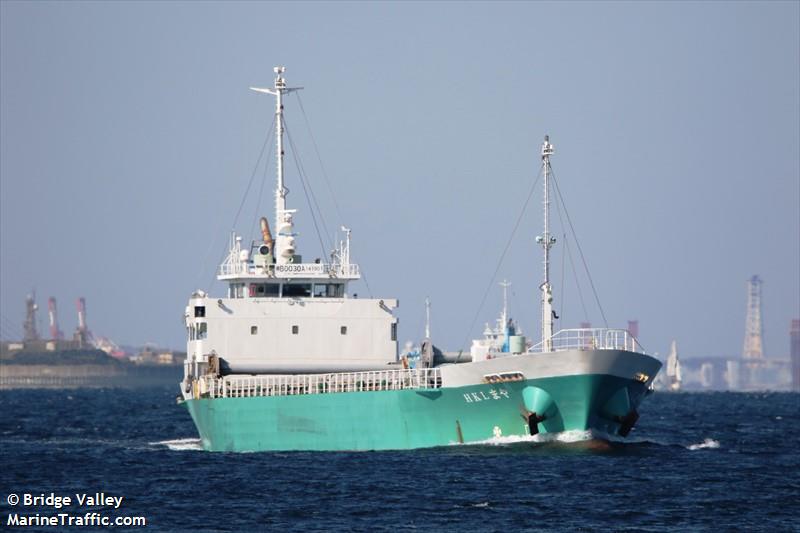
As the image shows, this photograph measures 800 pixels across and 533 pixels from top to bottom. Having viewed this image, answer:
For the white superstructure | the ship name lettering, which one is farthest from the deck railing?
the ship name lettering

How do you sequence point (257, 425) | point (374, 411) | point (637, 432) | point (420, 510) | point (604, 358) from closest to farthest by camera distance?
point (420, 510)
point (604, 358)
point (374, 411)
point (257, 425)
point (637, 432)

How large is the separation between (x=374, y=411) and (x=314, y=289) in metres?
9.26

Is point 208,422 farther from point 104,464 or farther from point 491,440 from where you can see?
point 491,440

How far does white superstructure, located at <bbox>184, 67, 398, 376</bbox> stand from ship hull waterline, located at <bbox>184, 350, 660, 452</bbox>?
2821mm

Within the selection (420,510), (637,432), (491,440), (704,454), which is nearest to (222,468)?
(491,440)

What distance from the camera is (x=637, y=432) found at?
7294 centimetres

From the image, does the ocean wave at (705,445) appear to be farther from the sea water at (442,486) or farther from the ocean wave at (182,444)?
the ocean wave at (182,444)

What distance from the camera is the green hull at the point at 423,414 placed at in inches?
2024

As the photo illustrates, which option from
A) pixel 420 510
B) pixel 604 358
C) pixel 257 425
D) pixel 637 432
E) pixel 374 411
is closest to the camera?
pixel 420 510

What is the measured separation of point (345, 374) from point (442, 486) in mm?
13296

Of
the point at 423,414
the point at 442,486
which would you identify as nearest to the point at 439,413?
the point at 423,414

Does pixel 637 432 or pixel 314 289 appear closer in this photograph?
pixel 314 289

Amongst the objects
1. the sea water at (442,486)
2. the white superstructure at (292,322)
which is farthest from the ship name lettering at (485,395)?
the white superstructure at (292,322)

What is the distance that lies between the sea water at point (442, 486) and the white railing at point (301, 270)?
7833 mm
